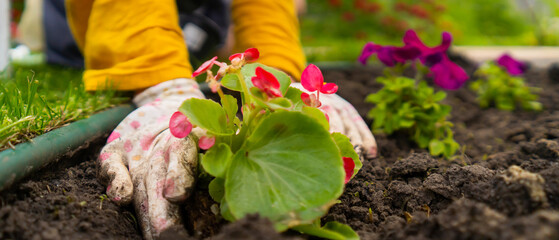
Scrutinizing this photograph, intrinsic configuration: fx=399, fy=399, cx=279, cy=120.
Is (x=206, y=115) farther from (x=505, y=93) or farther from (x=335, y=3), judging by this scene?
(x=335, y=3)

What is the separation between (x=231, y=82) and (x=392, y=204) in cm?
55

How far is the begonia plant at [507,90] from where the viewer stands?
233 cm

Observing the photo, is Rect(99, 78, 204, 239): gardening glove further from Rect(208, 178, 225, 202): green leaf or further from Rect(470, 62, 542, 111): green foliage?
Rect(470, 62, 542, 111): green foliage

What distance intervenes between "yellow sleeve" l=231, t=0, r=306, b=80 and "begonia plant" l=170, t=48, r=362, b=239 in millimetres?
958

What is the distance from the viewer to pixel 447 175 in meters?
1.08

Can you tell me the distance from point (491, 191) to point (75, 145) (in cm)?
109

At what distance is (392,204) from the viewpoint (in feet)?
3.53

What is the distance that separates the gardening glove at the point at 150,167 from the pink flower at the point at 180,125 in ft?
0.20

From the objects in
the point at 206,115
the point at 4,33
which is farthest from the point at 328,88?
the point at 4,33

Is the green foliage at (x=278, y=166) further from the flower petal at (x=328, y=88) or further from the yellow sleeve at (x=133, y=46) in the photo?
the yellow sleeve at (x=133, y=46)

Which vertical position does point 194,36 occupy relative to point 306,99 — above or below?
below

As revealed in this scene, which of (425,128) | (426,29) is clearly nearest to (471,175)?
(425,128)

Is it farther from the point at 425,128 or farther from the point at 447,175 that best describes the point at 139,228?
the point at 425,128

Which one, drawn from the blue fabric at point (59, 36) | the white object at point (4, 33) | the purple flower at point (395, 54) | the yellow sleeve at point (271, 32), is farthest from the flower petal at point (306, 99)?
the blue fabric at point (59, 36)
